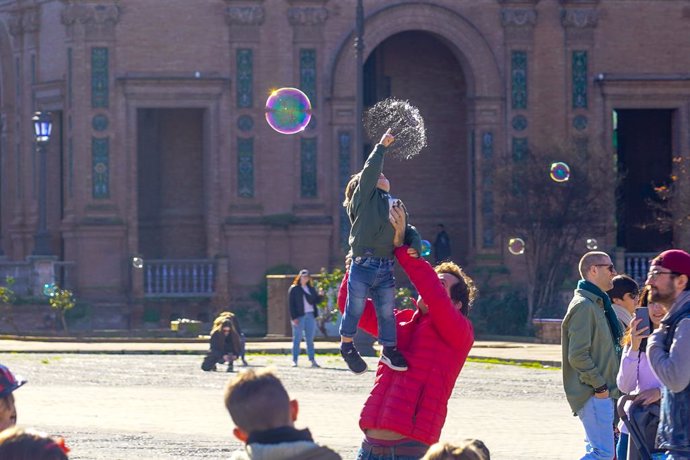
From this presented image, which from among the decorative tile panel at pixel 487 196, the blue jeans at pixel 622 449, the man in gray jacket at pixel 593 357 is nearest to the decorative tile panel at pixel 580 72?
the decorative tile panel at pixel 487 196

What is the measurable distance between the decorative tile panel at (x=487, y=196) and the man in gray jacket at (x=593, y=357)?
32.4 metres

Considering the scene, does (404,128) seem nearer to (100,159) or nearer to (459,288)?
(459,288)

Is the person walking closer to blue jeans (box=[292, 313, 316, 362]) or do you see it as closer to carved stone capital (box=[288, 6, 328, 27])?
blue jeans (box=[292, 313, 316, 362])

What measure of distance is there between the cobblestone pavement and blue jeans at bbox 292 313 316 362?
0.37m

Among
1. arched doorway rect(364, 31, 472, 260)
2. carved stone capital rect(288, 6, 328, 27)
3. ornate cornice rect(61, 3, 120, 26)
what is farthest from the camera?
arched doorway rect(364, 31, 472, 260)

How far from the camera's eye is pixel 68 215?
1726 inches

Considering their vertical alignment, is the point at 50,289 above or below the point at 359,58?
below

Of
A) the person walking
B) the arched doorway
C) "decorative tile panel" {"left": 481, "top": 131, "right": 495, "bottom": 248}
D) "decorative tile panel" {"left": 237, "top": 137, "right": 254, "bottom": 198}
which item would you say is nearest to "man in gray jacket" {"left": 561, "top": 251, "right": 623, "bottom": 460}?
the person walking

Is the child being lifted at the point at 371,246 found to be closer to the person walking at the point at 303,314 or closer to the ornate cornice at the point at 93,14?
the person walking at the point at 303,314

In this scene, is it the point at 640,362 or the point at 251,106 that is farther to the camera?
the point at 251,106

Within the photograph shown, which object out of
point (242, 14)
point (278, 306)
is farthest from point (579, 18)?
point (278, 306)

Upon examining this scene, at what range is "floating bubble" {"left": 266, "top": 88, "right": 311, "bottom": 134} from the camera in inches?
1047

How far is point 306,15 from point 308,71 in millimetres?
1474

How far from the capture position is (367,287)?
33.6ft
